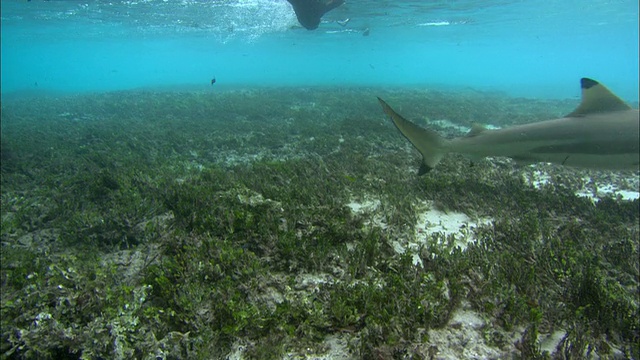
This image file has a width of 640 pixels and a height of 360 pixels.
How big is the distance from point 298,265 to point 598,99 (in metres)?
6.39

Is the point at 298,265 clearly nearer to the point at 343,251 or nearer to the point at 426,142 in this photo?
the point at 343,251

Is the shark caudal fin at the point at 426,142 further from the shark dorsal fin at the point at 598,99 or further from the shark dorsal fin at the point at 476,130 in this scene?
the shark dorsal fin at the point at 598,99

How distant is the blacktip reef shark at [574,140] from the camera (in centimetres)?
555

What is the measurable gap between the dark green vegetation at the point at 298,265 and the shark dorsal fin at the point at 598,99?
2037 millimetres

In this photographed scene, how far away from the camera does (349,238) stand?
16.5 feet

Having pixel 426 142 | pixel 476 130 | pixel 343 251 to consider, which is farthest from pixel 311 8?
pixel 343 251

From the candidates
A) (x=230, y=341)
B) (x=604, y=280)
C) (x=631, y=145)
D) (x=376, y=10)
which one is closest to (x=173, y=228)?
(x=230, y=341)

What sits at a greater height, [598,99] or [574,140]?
[598,99]

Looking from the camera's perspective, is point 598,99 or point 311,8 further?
point 311,8

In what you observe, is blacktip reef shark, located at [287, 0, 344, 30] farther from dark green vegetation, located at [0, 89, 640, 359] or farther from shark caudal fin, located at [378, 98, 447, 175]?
shark caudal fin, located at [378, 98, 447, 175]

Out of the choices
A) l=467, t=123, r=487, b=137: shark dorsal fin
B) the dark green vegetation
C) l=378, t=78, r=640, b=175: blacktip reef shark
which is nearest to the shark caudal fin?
l=378, t=78, r=640, b=175: blacktip reef shark

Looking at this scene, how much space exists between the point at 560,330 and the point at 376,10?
119 ft

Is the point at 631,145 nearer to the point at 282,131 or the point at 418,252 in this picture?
the point at 418,252

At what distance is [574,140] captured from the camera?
5762mm
